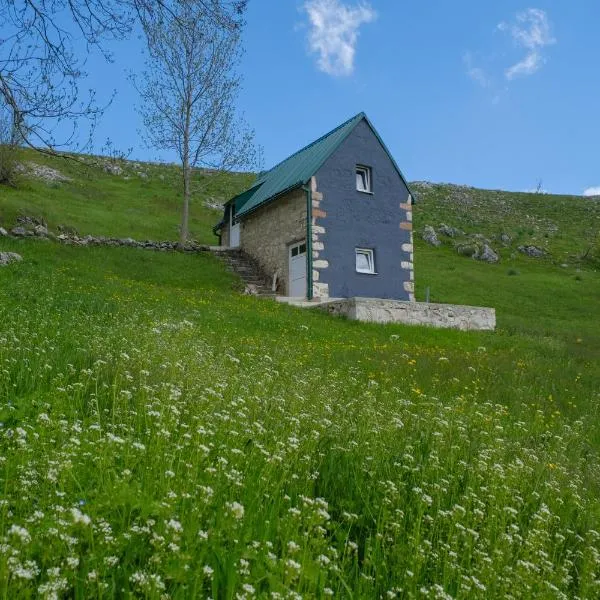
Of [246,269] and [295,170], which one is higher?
[295,170]

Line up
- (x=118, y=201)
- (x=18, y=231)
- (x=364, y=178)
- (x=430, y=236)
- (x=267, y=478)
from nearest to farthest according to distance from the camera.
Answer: (x=267, y=478), (x=364, y=178), (x=18, y=231), (x=118, y=201), (x=430, y=236)

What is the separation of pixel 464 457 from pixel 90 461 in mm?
3468

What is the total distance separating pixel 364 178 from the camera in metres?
25.2

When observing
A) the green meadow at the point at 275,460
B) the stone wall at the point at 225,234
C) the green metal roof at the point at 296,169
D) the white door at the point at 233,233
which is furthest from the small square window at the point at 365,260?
the stone wall at the point at 225,234

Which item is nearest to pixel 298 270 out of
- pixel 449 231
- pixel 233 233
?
pixel 233 233

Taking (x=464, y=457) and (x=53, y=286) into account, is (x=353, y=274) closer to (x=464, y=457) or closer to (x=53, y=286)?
(x=53, y=286)

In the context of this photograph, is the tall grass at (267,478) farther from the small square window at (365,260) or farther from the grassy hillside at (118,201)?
the grassy hillside at (118,201)

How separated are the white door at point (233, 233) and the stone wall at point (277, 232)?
1485mm

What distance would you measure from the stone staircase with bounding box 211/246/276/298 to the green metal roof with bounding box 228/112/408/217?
2057 millimetres

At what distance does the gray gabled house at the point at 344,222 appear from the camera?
2322 centimetres

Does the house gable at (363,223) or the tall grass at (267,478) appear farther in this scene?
the house gable at (363,223)

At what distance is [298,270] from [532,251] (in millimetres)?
26196

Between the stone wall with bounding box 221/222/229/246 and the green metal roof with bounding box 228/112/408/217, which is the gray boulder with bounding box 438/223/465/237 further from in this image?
the stone wall with bounding box 221/222/229/246

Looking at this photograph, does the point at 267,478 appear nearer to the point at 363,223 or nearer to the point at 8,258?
the point at 8,258
